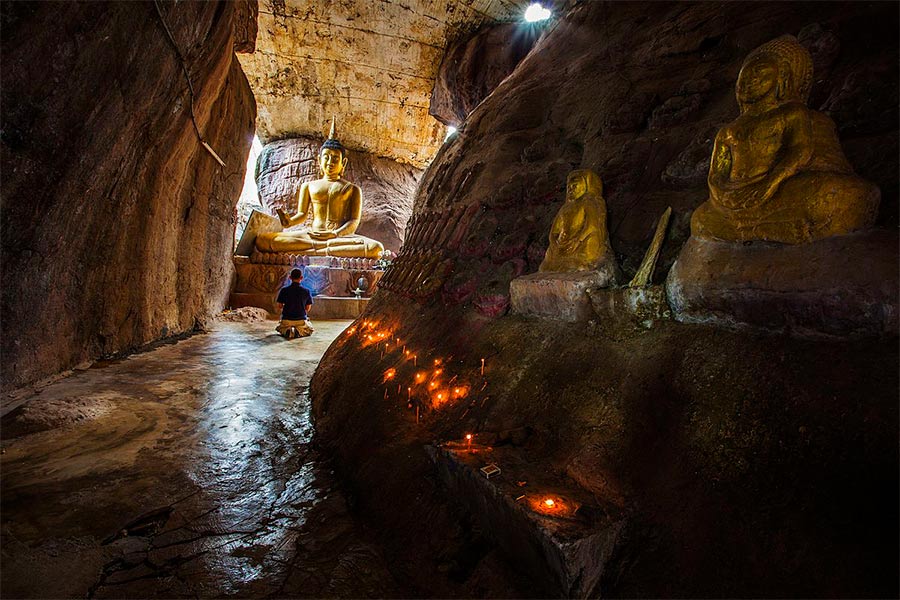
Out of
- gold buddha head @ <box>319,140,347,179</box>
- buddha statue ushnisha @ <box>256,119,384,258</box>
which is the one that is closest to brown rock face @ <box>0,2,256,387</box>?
buddha statue ushnisha @ <box>256,119,384,258</box>

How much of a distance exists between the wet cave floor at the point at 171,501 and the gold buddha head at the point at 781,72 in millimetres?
2701

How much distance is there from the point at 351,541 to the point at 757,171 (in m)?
2.44

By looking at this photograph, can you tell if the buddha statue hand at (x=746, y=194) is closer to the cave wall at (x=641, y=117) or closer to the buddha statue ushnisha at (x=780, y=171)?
the buddha statue ushnisha at (x=780, y=171)

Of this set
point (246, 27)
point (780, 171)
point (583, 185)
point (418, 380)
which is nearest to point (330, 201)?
point (246, 27)

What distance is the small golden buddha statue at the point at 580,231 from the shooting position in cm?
245

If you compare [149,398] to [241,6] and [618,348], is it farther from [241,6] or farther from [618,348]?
[241,6]

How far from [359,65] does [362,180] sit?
4360 millimetres

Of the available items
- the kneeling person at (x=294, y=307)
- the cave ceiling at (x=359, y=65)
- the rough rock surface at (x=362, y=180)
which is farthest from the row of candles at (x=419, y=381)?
the rough rock surface at (x=362, y=180)

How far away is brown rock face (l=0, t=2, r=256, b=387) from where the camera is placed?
93.2 inches

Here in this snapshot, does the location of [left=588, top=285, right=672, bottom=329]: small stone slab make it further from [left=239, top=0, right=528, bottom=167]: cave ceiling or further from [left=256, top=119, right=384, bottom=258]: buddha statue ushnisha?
[left=256, top=119, right=384, bottom=258]: buddha statue ushnisha

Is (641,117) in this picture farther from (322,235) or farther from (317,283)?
(322,235)

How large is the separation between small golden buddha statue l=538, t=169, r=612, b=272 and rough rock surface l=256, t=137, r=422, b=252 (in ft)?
41.6

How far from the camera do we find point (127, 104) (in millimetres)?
3207

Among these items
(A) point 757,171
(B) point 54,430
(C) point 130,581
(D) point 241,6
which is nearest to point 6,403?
(B) point 54,430
